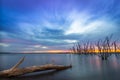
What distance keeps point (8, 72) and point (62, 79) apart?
2.05 meters

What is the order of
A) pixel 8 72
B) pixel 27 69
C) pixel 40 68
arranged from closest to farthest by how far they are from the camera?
pixel 8 72
pixel 27 69
pixel 40 68

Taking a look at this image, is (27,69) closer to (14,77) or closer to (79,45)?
(14,77)

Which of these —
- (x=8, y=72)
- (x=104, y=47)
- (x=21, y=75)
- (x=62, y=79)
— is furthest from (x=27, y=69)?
(x=104, y=47)

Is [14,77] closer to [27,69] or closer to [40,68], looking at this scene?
[27,69]

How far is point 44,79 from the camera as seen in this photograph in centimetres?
602

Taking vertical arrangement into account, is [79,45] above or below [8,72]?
above

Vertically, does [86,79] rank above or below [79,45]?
below

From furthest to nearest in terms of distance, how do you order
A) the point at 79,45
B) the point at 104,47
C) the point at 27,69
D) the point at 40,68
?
the point at 79,45 < the point at 104,47 < the point at 40,68 < the point at 27,69

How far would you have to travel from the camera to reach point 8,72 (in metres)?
5.86

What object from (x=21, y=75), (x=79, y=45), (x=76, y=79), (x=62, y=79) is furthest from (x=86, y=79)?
(x=79, y=45)

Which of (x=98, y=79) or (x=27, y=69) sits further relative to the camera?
(x=27, y=69)

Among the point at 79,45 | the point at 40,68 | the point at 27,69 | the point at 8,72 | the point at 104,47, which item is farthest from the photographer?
the point at 79,45

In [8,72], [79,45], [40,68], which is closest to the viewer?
[8,72]

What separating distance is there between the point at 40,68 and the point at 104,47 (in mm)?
Result: 16831
